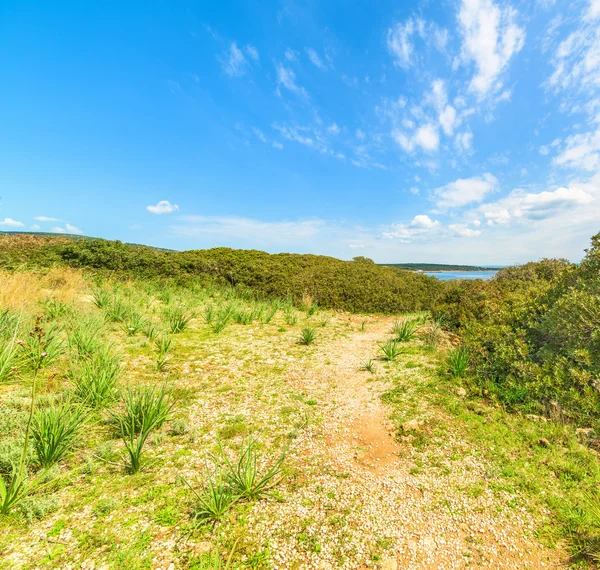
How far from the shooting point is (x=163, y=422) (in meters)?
3.68

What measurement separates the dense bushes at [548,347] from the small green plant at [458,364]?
0.68 ft

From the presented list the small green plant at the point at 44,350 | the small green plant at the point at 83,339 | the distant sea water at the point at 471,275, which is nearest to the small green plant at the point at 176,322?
the small green plant at the point at 83,339

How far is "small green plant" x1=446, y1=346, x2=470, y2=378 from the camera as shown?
5477 mm

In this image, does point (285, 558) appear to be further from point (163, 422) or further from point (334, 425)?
point (163, 422)

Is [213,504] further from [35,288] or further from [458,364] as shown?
[35,288]

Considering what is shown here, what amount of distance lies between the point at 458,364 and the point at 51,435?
6.64 m

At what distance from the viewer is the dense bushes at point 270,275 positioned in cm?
1252

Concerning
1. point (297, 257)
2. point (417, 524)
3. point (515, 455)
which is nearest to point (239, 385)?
A: point (417, 524)

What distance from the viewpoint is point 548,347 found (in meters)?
4.84

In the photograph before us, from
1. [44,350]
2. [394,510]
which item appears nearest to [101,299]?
[44,350]

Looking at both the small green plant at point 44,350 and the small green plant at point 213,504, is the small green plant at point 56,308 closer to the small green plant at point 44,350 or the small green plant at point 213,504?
the small green plant at point 44,350

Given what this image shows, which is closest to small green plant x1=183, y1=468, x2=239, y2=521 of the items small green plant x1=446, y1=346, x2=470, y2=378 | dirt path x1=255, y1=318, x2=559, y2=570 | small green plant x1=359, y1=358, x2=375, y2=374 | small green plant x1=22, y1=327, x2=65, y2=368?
dirt path x1=255, y1=318, x2=559, y2=570

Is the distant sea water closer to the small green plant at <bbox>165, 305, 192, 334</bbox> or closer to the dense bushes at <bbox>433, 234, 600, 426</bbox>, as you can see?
the dense bushes at <bbox>433, 234, 600, 426</bbox>

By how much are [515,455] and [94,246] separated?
16760 mm
